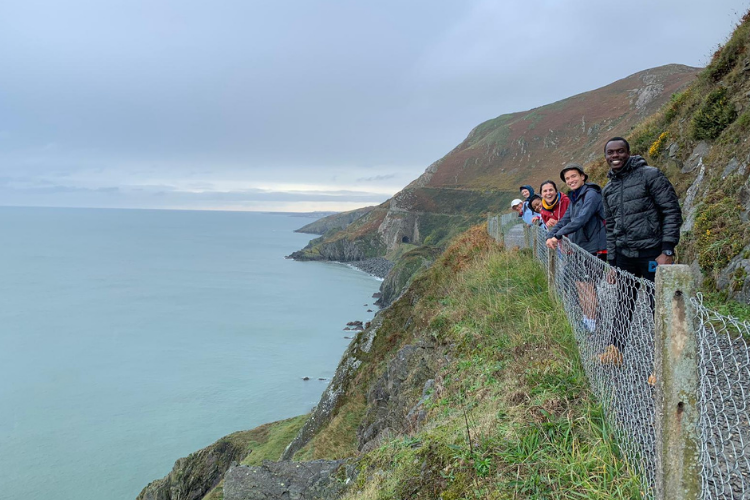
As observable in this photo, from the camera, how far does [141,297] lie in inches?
2817

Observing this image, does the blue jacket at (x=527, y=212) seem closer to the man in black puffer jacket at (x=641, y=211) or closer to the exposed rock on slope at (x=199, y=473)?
the man in black puffer jacket at (x=641, y=211)

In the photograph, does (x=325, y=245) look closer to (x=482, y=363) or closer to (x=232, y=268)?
(x=232, y=268)

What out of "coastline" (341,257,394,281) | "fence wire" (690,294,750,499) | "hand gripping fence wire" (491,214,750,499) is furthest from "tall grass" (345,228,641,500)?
"coastline" (341,257,394,281)

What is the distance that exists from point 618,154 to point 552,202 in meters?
2.99

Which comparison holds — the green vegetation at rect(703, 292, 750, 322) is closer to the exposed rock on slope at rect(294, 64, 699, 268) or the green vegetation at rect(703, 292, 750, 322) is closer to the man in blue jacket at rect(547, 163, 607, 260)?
the man in blue jacket at rect(547, 163, 607, 260)

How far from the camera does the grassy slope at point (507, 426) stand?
320 centimetres

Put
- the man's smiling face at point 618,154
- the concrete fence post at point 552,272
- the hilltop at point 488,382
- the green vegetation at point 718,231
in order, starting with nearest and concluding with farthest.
Result: the hilltop at point 488,382
the man's smiling face at point 618,154
the concrete fence post at point 552,272
the green vegetation at point 718,231

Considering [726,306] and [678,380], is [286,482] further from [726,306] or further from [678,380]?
[726,306]

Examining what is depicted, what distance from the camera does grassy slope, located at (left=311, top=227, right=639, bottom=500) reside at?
320 centimetres

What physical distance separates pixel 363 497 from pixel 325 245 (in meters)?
115

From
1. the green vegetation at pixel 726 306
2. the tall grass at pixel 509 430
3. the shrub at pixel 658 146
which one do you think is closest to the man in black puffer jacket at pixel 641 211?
the tall grass at pixel 509 430

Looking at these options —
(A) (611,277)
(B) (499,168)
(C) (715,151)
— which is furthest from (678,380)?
(B) (499,168)

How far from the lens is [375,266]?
100 m

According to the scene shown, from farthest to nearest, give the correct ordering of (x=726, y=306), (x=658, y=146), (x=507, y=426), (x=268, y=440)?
(x=268, y=440), (x=658, y=146), (x=726, y=306), (x=507, y=426)
